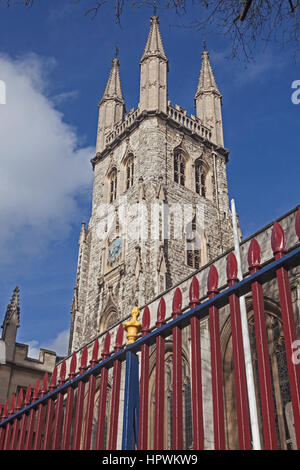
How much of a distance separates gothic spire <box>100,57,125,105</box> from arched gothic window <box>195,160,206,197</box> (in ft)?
30.4

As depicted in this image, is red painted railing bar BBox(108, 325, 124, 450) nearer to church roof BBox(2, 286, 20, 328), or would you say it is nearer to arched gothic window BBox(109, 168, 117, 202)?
church roof BBox(2, 286, 20, 328)

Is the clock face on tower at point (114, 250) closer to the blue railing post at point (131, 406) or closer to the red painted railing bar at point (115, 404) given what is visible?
the red painted railing bar at point (115, 404)

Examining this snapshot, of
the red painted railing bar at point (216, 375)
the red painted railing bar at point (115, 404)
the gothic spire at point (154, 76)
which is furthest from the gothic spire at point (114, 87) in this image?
the red painted railing bar at point (216, 375)

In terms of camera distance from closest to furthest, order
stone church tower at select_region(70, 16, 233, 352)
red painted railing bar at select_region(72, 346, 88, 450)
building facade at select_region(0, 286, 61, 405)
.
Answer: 1. red painted railing bar at select_region(72, 346, 88, 450)
2. building facade at select_region(0, 286, 61, 405)
3. stone church tower at select_region(70, 16, 233, 352)

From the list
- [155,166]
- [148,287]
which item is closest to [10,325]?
[148,287]

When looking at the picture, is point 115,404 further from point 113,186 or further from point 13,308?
point 113,186

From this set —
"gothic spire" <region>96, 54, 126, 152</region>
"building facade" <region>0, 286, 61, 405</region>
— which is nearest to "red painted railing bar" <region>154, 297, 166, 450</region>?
"building facade" <region>0, 286, 61, 405</region>

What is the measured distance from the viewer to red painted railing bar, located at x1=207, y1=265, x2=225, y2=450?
7.87 feet

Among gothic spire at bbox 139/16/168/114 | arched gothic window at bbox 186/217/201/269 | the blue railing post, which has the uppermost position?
gothic spire at bbox 139/16/168/114

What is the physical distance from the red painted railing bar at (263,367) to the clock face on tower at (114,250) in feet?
74.3

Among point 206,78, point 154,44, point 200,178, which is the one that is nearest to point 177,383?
point 200,178

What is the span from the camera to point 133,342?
3041 millimetres

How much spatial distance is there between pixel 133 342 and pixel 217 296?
2.43 feet
